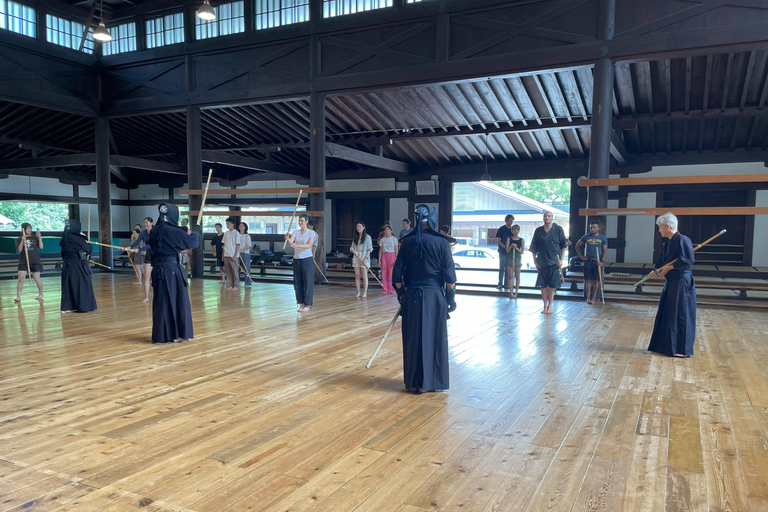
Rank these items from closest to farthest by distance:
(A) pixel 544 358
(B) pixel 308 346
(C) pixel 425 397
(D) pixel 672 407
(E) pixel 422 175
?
(D) pixel 672 407, (C) pixel 425 397, (A) pixel 544 358, (B) pixel 308 346, (E) pixel 422 175

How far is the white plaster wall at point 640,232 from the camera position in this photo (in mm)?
11312

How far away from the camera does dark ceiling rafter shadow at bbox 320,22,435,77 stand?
26.8ft

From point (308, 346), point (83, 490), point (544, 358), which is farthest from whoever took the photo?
point (308, 346)

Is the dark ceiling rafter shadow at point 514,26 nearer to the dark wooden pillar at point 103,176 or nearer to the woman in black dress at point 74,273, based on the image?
the woman in black dress at point 74,273

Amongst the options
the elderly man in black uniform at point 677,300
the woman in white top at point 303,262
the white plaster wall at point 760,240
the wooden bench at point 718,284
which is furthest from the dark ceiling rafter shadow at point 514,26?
the white plaster wall at point 760,240

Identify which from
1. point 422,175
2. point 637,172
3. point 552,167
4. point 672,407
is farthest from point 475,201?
→ point 672,407

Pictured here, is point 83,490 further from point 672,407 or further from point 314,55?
point 314,55

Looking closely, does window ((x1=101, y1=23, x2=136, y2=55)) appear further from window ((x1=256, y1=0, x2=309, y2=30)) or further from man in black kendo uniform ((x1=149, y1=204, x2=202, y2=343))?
man in black kendo uniform ((x1=149, y1=204, x2=202, y2=343))

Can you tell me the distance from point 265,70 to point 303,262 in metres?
4.71

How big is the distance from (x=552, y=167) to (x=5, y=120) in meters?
12.6

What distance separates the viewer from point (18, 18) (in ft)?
31.5

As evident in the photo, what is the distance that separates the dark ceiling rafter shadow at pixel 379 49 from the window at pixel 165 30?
3.43 m

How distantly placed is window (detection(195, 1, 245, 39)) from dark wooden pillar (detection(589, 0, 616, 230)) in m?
6.48

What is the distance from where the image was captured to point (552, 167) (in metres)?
12.1
